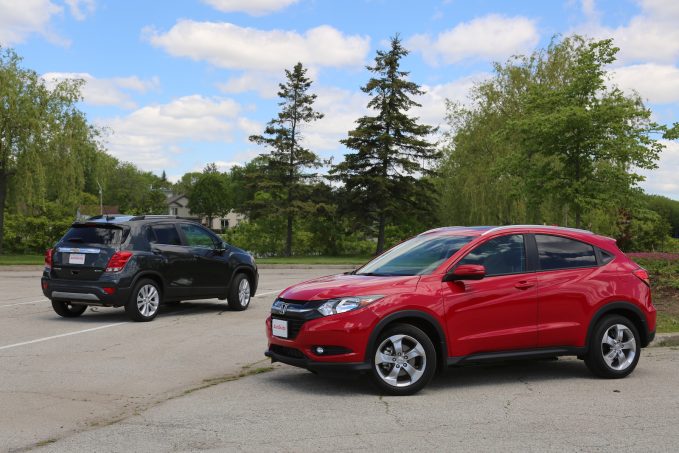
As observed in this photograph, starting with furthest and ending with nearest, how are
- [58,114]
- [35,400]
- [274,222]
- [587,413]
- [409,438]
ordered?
[274,222], [58,114], [35,400], [587,413], [409,438]

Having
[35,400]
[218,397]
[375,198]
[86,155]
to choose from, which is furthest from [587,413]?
[375,198]

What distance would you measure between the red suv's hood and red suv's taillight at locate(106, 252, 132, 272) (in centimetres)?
577

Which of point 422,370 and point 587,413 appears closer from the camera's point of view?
point 587,413

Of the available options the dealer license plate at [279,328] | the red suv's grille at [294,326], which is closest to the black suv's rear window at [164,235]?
the dealer license plate at [279,328]

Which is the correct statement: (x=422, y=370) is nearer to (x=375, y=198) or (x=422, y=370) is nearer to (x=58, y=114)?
(x=58, y=114)

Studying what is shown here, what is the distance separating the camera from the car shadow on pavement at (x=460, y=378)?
7.27 m

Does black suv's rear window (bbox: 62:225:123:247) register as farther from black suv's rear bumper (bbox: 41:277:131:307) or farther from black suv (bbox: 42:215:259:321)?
black suv's rear bumper (bbox: 41:277:131:307)

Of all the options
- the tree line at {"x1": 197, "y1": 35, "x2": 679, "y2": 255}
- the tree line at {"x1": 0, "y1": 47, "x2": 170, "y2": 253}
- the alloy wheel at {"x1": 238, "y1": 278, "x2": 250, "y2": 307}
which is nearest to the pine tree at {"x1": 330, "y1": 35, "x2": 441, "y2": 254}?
the tree line at {"x1": 197, "y1": 35, "x2": 679, "y2": 255}

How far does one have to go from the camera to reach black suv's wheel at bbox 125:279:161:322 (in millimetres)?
12312

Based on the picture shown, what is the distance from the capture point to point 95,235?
12.6 metres

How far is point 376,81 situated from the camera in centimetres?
4619

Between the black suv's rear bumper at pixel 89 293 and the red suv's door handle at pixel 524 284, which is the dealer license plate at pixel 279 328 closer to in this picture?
the red suv's door handle at pixel 524 284

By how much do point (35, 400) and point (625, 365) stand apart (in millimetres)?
5795

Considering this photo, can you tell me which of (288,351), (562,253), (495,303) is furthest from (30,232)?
(495,303)
